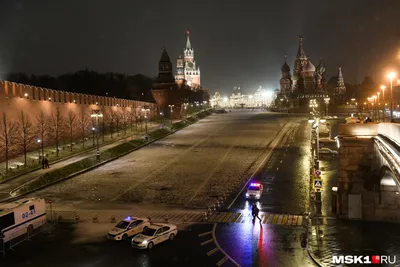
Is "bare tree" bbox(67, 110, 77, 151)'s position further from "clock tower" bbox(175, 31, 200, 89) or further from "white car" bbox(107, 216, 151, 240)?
"clock tower" bbox(175, 31, 200, 89)

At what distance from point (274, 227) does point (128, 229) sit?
6271 mm

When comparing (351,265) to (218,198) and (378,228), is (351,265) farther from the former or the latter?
(218,198)

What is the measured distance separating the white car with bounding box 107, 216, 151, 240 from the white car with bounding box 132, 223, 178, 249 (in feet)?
2.57

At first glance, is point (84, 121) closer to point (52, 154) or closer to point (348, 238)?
point (52, 154)

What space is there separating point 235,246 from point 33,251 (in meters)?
7.51

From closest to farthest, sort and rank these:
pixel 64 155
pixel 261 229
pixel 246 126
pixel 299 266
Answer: pixel 299 266 → pixel 261 229 → pixel 64 155 → pixel 246 126

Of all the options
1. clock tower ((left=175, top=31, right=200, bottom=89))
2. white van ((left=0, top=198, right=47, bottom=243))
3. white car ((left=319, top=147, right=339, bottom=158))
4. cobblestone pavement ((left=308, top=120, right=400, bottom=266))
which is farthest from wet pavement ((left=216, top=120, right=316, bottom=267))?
clock tower ((left=175, top=31, right=200, bottom=89))

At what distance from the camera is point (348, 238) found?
17484mm

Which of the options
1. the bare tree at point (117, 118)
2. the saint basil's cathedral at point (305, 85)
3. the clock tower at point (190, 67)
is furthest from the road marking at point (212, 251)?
the clock tower at point (190, 67)

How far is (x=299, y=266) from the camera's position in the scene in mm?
14516

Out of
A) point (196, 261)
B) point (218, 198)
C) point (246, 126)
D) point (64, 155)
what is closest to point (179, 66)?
point (246, 126)

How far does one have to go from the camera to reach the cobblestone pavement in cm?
1572

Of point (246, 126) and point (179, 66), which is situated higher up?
point (179, 66)

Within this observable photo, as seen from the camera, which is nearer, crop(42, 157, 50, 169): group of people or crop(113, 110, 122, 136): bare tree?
crop(42, 157, 50, 169): group of people
